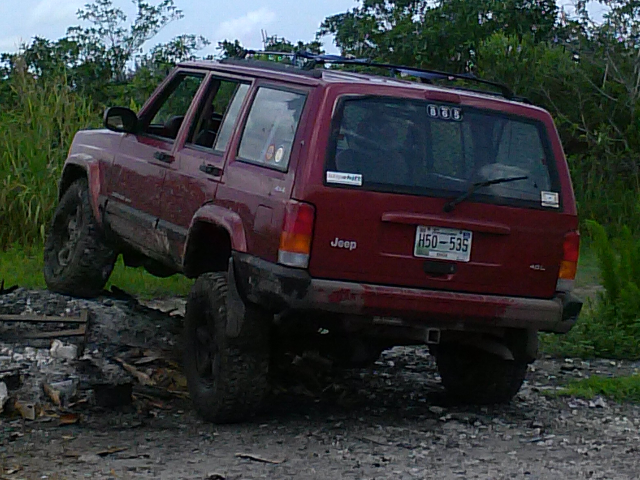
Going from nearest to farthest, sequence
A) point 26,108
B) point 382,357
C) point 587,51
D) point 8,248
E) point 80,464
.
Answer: point 80,464 → point 382,357 → point 8,248 → point 26,108 → point 587,51

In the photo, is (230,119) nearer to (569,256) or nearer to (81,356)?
(81,356)

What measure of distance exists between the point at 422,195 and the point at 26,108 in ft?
24.7

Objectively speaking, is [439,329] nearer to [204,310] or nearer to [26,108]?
[204,310]

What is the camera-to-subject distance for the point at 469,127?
21.1 feet

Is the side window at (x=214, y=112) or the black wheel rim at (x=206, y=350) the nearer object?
the black wheel rim at (x=206, y=350)

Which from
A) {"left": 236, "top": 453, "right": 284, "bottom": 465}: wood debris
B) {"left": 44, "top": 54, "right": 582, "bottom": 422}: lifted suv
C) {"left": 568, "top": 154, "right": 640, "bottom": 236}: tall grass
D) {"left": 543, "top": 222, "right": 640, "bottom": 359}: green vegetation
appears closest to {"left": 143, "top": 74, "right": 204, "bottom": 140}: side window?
{"left": 44, "top": 54, "right": 582, "bottom": 422}: lifted suv

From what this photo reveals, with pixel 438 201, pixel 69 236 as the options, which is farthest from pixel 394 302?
pixel 69 236

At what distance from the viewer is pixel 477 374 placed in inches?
287

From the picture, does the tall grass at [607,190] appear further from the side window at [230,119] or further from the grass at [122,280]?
the side window at [230,119]

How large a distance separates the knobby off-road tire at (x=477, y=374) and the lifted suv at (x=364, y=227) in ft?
0.07

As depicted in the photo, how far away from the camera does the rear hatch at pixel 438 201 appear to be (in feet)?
19.8

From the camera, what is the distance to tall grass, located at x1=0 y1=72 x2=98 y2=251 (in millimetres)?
11758

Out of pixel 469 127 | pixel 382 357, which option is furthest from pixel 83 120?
pixel 469 127

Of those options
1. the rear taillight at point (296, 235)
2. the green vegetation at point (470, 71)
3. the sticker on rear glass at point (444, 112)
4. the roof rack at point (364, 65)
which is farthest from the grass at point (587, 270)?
the rear taillight at point (296, 235)
